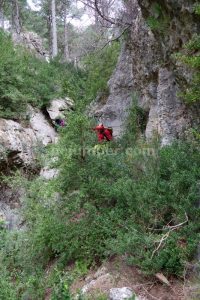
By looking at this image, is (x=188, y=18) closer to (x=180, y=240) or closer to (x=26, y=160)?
(x=180, y=240)

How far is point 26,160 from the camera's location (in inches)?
396

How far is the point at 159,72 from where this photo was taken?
8.02m

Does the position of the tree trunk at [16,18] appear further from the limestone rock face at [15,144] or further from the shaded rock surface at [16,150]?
the limestone rock face at [15,144]

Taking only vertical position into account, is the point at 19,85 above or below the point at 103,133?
above

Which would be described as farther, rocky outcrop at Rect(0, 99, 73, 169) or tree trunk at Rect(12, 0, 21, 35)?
tree trunk at Rect(12, 0, 21, 35)

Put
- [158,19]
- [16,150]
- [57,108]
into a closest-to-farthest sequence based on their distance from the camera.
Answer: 1. [158,19]
2. [16,150]
3. [57,108]

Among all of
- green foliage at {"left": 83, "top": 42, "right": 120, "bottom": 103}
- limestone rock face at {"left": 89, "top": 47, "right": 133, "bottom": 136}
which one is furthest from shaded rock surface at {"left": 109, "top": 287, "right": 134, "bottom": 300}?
green foliage at {"left": 83, "top": 42, "right": 120, "bottom": 103}

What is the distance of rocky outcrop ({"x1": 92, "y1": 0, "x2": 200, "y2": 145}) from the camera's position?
21.1ft

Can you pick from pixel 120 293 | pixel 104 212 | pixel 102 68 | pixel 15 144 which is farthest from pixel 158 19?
pixel 102 68

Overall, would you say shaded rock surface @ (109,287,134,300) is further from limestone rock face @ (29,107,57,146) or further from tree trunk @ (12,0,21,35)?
tree trunk @ (12,0,21,35)

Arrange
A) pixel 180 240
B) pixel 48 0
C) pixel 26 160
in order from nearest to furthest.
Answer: pixel 180 240 → pixel 26 160 → pixel 48 0

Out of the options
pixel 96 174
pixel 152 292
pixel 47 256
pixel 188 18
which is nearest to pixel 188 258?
pixel 152 292

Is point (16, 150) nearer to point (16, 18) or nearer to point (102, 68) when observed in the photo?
point (102, 68)

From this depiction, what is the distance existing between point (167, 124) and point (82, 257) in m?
3.51
